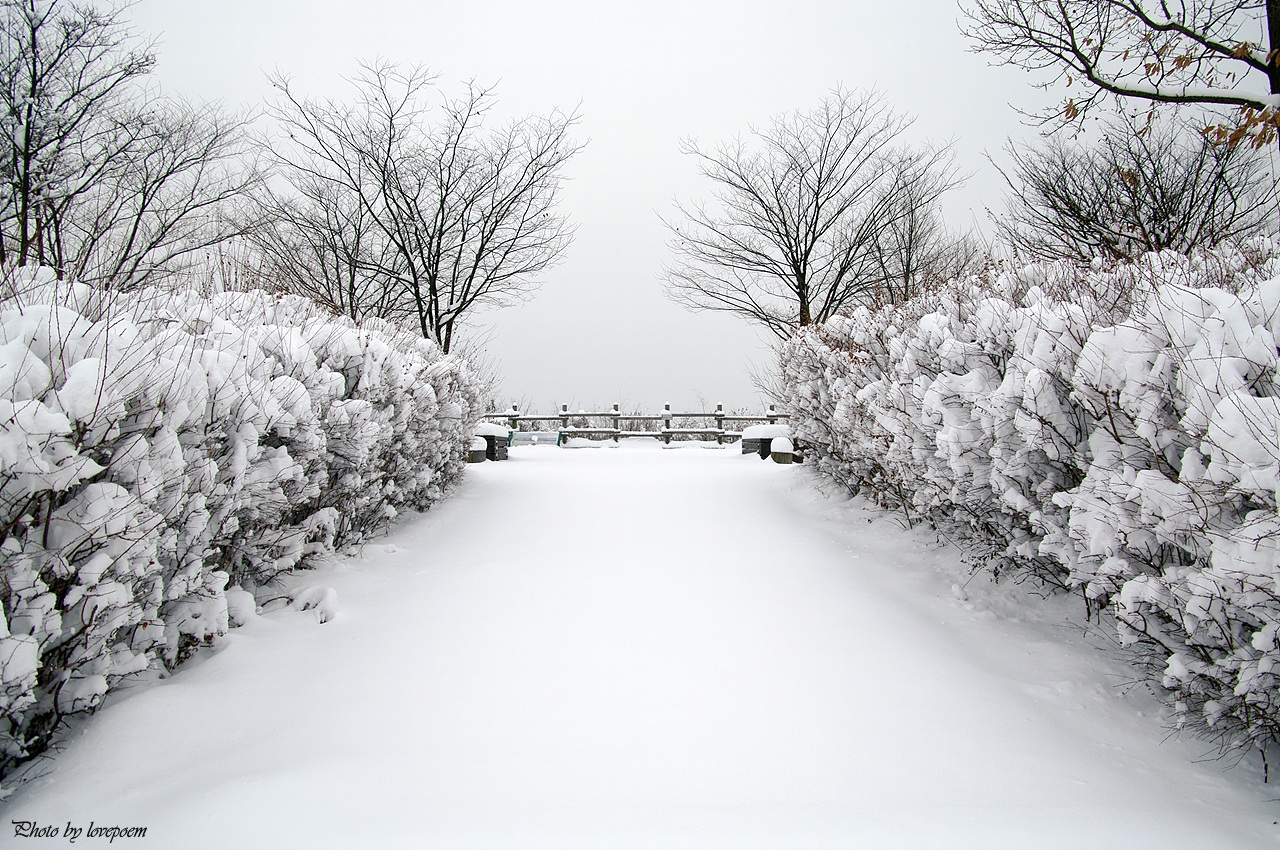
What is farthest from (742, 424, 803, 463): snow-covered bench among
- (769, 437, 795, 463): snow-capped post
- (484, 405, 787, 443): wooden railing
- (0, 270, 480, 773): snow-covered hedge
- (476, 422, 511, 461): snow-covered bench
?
(0, 270, 480, 773): snow-covered hedge

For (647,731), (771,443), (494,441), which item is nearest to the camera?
(647,731)

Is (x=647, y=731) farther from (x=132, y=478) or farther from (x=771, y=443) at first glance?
(x=771, y=443)

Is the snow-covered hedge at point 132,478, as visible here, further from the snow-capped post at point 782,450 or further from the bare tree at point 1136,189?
the bare tree at point 1136,189

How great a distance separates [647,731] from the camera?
246cm

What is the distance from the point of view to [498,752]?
Result: 229 cm

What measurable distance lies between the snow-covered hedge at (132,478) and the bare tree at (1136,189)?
14732mm

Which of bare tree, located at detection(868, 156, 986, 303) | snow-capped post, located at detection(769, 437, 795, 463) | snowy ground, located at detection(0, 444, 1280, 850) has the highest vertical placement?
bare tree, located at detection(868, 156, 986, 303)

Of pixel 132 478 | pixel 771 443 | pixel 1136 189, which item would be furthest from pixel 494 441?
pixel 1136 189

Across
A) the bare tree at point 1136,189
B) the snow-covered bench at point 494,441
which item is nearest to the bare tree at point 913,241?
the bare tree at point 1136,189

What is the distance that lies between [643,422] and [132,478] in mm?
19171

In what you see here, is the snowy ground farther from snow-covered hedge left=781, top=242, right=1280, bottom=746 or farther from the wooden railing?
the wooden railing

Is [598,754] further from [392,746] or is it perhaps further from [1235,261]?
[1235,261]

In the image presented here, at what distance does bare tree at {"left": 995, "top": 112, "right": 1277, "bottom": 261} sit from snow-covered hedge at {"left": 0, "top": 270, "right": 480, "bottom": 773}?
48.3 ft

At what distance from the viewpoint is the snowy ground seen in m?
1.96
